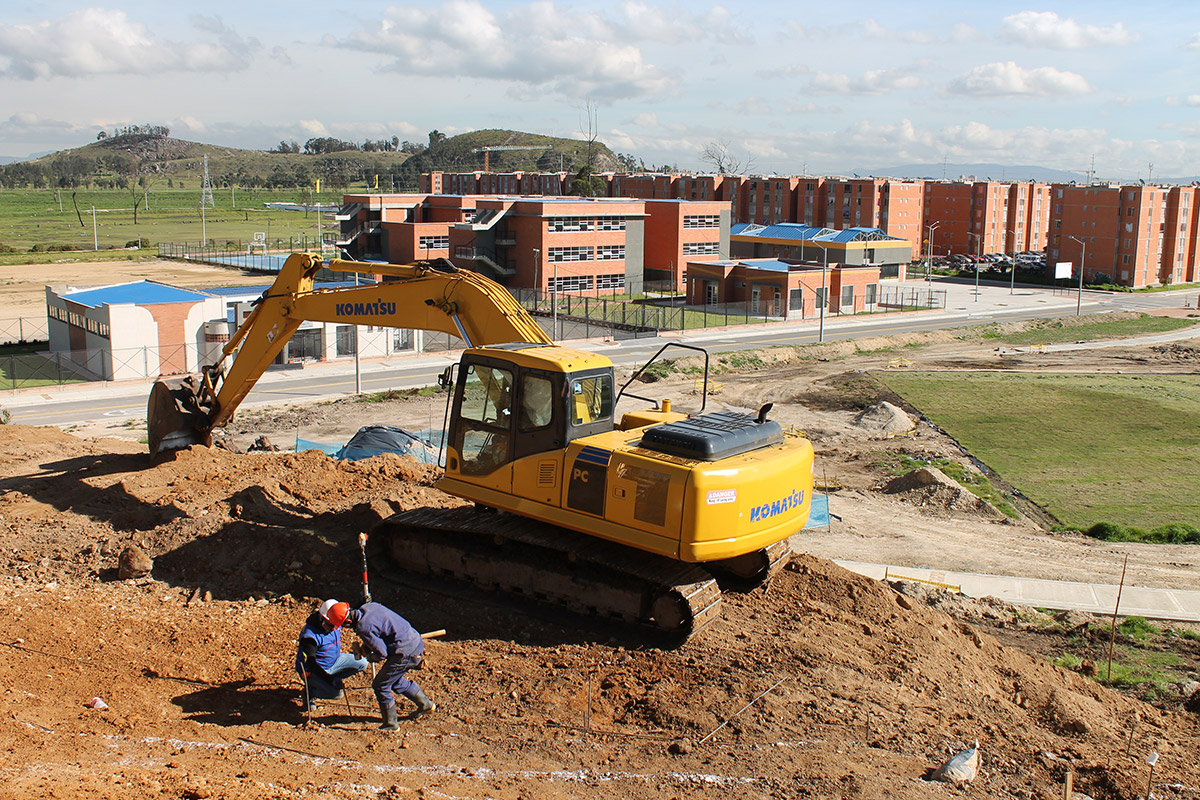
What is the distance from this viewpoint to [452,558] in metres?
14.6

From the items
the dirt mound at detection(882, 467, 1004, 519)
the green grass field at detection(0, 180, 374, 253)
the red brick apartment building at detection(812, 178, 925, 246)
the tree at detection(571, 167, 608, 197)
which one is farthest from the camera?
the green grass field at detection(0, 180, 374, 253)

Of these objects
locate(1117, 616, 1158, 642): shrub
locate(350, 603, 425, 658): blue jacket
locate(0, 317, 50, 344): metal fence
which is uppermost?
locate(350, 603, 425, 658): blue jacket

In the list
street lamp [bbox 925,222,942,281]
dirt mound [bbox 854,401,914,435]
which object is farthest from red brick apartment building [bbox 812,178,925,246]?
dirt mound [bbox 854,401,914,435]

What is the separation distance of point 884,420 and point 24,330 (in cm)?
4697

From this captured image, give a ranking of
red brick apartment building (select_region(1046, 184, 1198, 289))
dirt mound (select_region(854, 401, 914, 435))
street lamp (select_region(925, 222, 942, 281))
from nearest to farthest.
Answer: dirt mound (select_region(854, 401, 914, 435)) → red brick apartment building (select_region(1046, 184, 1198, 289)) → street lamp (select_region(925, 222, 942, 281))

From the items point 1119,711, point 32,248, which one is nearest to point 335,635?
point 1119,711

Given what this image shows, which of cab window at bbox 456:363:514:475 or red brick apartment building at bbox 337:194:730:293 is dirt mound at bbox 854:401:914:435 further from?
red brick apartment building at bbox 337:194:730:293

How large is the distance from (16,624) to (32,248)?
346 feet

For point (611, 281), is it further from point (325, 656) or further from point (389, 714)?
point (389, 714)

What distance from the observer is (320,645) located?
35.5 feet

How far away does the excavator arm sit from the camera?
15.5 meters

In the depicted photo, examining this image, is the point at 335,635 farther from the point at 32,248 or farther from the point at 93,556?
the point at 32,248

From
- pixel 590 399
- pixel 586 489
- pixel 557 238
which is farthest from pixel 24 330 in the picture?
pixel 586 489

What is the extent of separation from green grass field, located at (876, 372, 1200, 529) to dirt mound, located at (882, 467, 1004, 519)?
198cm
